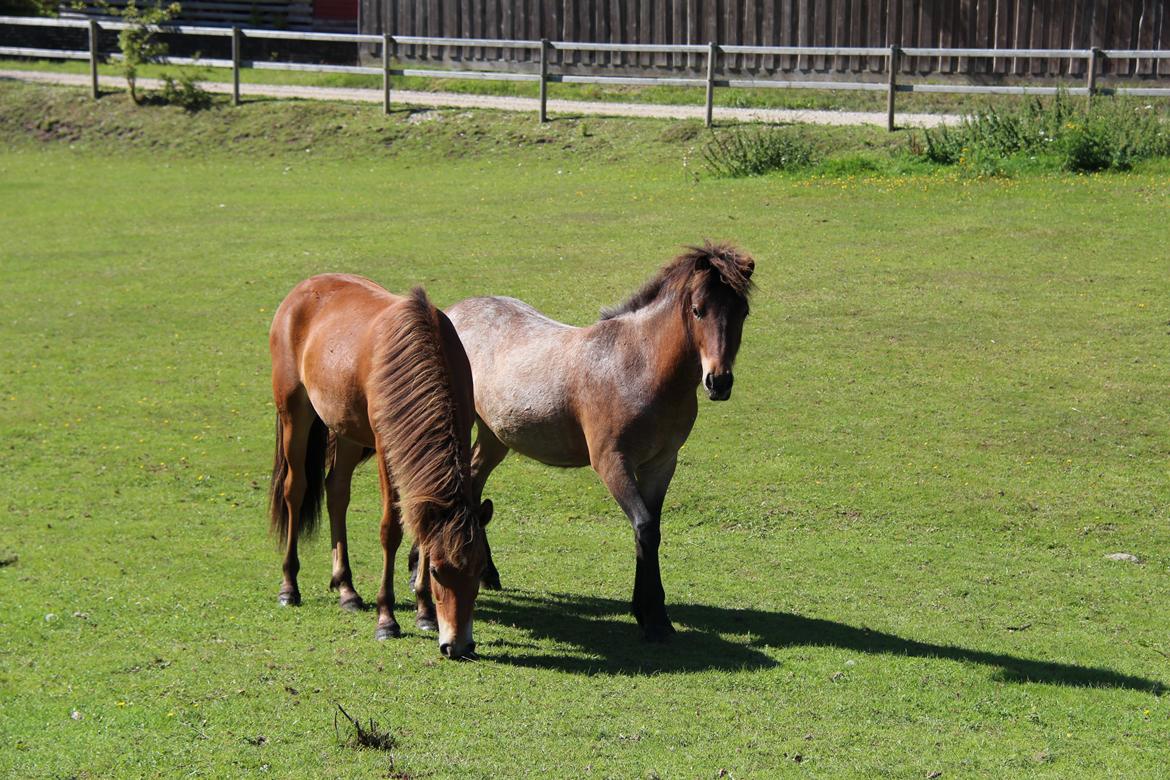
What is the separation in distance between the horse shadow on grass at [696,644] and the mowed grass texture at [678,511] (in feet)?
0.11

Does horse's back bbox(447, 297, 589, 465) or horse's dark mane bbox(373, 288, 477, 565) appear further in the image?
horse's back bbox(447, 297, 589, 465)

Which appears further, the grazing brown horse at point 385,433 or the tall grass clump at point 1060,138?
the tall grass clump at point 1060,138

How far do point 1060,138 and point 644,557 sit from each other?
1547 cm

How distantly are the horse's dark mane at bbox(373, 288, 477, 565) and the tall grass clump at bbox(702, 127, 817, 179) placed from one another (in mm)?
14480

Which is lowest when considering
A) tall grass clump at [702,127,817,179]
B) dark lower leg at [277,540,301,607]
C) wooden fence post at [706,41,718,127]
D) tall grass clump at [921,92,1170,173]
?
dark lower leg at [277,540,301,607]

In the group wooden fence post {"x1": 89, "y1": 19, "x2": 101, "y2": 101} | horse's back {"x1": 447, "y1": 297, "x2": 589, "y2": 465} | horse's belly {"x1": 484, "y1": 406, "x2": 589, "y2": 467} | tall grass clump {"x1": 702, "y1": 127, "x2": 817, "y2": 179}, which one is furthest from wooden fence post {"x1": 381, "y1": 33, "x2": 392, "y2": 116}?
horse's belly {"x1": 484, "y1": 406, "x2": 589, "y2": 467}

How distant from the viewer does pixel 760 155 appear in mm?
22000

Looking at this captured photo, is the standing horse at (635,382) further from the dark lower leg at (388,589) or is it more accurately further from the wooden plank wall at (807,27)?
the wooden plank wall at (807,27)

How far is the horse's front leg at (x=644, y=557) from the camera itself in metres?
7.86

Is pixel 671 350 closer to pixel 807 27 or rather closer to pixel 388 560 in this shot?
pixel 388 560

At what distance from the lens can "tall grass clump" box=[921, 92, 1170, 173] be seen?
2041cm

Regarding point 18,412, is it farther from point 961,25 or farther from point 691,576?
point 961,25

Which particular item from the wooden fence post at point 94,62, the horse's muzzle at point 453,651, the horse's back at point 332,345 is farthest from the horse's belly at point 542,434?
the wooden fence post at point 94,62

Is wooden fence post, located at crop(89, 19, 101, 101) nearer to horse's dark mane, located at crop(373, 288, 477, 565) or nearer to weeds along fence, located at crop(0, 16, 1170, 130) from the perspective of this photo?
weeds along fence, located at crop(0, 16, 1170, 130)
